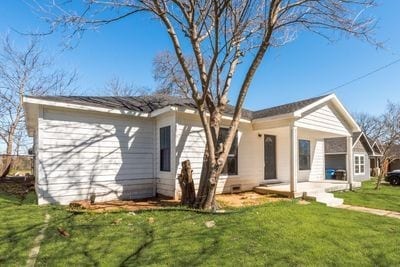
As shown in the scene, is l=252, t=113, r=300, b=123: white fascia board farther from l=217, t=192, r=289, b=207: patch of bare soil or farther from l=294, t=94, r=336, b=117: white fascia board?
l=217, t=192, r=289, b=207: patch of bare soil

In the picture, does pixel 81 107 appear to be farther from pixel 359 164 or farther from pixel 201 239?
pixel 359 164

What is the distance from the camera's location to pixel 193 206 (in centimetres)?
761

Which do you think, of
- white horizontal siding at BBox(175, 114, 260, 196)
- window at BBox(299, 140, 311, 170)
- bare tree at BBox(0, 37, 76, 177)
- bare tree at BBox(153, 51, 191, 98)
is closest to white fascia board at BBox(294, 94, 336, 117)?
white horizontal siding at BBox(175, 114, 260, 196)

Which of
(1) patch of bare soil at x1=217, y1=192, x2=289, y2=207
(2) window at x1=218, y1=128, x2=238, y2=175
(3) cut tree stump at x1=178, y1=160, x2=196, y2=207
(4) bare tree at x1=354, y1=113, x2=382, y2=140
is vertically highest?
(4) bare tree at x1=354, y1=113, x2=382, y2=140

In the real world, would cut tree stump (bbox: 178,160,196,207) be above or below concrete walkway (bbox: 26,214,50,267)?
above

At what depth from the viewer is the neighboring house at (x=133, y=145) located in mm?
8289

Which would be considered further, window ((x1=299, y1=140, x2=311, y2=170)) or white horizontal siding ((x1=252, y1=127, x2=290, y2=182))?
window ((x1=299, y1=140, x2=311, y2=170))

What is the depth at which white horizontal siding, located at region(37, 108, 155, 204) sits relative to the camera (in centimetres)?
820

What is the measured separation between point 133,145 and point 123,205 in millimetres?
2251

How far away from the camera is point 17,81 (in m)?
21.2

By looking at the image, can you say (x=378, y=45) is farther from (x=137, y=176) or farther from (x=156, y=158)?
(x=137, y=176)

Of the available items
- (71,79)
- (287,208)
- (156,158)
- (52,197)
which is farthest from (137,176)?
(71,79)

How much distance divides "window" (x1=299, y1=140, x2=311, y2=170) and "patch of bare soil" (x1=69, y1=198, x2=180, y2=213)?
8.60m

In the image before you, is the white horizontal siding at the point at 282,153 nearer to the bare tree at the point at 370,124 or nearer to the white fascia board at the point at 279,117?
the white fascia board at the point at 279,117
